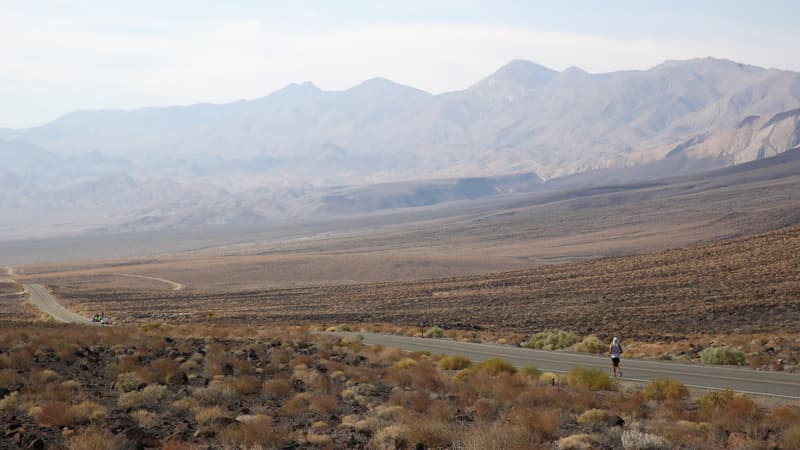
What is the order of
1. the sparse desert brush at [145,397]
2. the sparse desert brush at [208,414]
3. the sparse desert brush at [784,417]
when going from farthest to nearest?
the sparse desert brush at [145,397]
the sparse desert brush at [208,414]
the sparse desert brush at [784,417]

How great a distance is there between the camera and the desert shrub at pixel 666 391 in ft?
52.0

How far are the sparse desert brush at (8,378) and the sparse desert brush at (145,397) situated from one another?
2.41m

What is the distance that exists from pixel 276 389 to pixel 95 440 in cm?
563

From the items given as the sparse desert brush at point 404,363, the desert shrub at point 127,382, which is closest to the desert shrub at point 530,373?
the sparse desert brush at point 404,363

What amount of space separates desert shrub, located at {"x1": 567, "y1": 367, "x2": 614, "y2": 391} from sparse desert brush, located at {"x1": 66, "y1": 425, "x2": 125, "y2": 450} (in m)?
10.4

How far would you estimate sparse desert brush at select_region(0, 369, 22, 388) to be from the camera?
1559cm

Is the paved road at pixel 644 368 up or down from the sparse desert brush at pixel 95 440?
down

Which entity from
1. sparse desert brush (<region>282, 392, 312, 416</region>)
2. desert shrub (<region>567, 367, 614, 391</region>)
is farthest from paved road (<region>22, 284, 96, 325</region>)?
desert shrub (<region>567, 367, 614, 391</region>)

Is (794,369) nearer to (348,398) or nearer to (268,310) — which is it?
(348,398)

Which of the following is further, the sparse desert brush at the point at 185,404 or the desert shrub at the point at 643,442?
the sparse desert brush at the point at 185,404

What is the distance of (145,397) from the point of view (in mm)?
14922

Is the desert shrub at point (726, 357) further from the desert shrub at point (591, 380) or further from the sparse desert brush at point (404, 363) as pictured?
the sparse desert brush at point (404, 363)

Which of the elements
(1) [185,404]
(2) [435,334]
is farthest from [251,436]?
(2) [435,334]

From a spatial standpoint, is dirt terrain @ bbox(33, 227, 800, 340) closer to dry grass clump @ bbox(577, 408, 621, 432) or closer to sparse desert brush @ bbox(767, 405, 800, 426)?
sparse desert brush @ bbox(767, 405, 800, 426)
